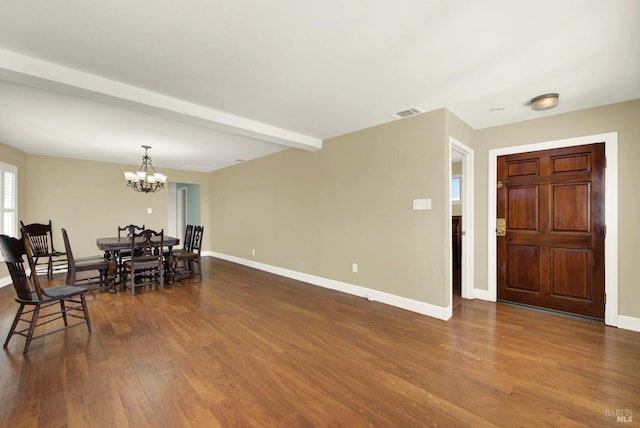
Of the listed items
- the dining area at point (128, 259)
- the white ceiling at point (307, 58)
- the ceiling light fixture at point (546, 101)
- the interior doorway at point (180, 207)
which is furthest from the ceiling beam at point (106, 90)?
the interior doorway at point (180, 207)

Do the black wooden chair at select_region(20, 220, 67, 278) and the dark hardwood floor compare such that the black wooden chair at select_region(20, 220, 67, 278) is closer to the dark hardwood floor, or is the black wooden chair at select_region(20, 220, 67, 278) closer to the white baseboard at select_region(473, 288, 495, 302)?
the dark hardwood floor

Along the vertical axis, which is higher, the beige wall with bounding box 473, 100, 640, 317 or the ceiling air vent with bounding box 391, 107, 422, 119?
the ceiling air vent with bounding box 391, 107, 422, 119

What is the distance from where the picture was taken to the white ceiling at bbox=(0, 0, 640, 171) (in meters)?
1.66

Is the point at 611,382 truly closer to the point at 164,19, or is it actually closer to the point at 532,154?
the point at 532,154

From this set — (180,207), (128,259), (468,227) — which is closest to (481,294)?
(468,227)

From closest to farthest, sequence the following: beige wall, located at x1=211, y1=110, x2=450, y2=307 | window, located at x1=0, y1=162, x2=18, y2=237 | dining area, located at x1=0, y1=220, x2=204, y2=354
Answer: dining area, located at x1=0, y1=220, x2=204, y2=354
beige wall, located at x1=211, y1=110, x2=450, y2=307
window, located at x1=0, y1=162, x2=18, y2=237

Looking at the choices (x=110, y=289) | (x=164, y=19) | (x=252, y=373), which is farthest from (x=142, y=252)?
(x=164, y=19)

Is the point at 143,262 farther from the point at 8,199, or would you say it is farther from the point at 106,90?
the point at 8,199

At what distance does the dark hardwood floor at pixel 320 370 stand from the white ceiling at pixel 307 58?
2289mm

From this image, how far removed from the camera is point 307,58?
7.06ft

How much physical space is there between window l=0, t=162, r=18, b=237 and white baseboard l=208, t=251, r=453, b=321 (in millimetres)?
4285

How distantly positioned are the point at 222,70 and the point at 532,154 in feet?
12.3

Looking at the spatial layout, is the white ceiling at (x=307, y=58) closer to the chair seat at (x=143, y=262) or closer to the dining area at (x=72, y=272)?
the dining area at (x=72, y=272)

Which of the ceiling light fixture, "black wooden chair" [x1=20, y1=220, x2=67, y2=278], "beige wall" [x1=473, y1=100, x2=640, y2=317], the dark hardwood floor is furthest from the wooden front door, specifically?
"black wooden chair" [x1=20, y1=220, x2=67, y2=278]
